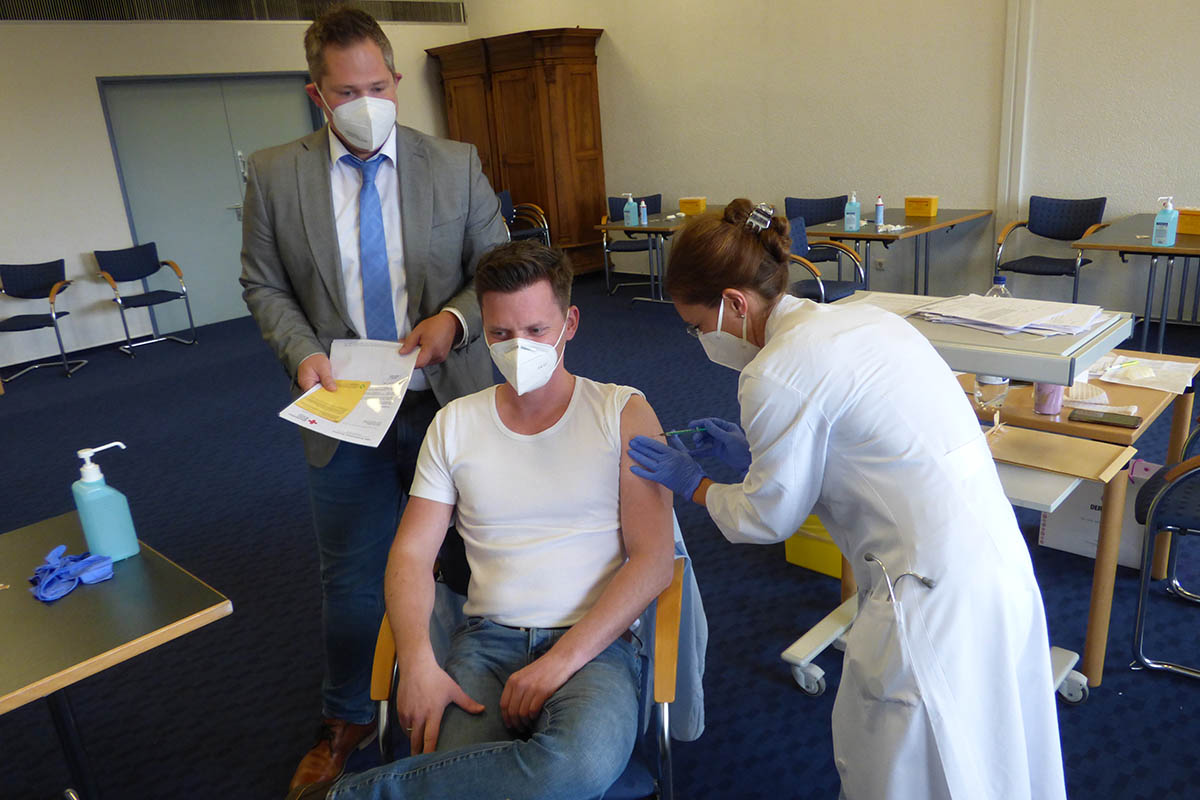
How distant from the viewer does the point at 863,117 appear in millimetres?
5988

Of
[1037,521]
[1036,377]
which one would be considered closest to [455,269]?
[1036,377]

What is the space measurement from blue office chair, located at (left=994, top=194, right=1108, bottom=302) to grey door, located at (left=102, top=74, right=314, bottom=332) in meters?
5.64

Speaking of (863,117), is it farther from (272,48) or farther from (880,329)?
(880,329)

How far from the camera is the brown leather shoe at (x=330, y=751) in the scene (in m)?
1.86

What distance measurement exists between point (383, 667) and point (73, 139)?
21.0 ft

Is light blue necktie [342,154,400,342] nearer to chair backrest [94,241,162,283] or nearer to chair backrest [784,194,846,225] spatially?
chair backrest [784,194,846,225]

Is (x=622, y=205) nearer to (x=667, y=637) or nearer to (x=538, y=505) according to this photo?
(x=538, y=505)

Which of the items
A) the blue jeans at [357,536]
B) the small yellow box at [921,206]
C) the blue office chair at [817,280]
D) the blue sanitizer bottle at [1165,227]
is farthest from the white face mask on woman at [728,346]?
the small yellow box at [921,206]

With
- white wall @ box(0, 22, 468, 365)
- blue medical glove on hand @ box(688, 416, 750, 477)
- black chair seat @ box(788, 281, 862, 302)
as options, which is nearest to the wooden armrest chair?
blue medical glove on hand @ box(688, 416, 750, 477)

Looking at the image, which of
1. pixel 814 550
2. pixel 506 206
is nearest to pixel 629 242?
pixel 506 206

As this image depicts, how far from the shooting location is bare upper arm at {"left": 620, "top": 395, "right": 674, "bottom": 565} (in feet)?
4.86

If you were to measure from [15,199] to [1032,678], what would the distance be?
6941 millimetres

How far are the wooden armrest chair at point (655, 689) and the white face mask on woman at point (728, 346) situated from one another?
0.36 m

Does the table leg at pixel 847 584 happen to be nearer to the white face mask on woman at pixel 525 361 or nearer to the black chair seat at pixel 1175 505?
the black chair seat at pixel 1175 505
